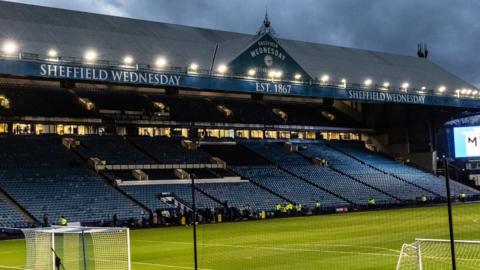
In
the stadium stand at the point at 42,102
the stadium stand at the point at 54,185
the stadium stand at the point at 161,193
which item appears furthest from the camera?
the stadium stand at the point at 42,102

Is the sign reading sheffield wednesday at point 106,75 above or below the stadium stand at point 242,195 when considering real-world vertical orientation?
above

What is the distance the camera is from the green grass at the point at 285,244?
74.4 ft

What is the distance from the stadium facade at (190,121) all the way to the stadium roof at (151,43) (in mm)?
206

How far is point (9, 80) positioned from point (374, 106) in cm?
4358

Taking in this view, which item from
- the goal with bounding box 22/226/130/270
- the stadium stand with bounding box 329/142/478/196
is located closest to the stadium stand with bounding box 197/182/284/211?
the stadium stand with bounding box 329/142/478/196

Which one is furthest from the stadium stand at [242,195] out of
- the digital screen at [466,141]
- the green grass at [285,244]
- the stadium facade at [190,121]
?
the digital screen at [466,141]

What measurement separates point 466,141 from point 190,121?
50.3m

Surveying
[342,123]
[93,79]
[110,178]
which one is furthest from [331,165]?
[93,79]

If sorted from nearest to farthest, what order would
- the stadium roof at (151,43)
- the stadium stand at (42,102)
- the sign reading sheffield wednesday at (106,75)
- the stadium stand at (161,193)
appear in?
the sign reading sheffield wednesday at (106,75), the stadium stand at (161,193), the stadium roof at (151,43), the stadium stand at (42,102)

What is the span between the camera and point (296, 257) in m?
24.3

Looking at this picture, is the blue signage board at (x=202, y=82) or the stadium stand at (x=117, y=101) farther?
the stadium stand at (x=117, y=101)

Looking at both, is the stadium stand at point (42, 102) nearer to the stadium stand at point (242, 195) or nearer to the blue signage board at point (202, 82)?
the blue signage board at point (202, 82)

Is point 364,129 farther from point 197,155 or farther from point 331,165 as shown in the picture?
point 197,155

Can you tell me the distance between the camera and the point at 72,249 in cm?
2061
